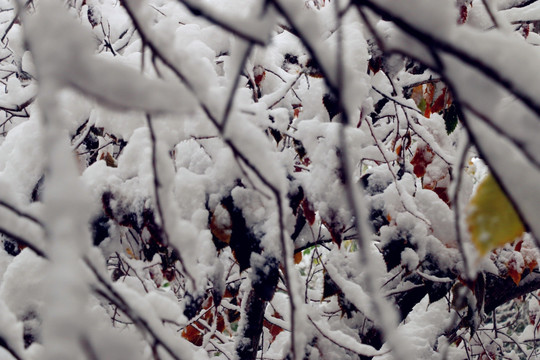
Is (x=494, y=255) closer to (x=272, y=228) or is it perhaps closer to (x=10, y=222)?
(x=272, y=228)

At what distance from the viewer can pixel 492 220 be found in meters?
0.33

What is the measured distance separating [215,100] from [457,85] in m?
0.21

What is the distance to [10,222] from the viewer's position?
478mm

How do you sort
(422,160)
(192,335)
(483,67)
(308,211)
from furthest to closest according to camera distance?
(192,335) < (422,160) < (308,211) < (483,67)

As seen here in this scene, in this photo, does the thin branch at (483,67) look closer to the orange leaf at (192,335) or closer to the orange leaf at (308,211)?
the orange leaf at (308,211)

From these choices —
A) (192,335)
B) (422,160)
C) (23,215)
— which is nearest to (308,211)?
(422,160)

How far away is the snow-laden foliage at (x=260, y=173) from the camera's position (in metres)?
0.26

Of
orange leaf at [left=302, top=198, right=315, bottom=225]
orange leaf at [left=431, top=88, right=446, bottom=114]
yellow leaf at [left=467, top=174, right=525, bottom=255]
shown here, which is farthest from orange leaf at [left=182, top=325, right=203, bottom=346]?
yellow leaf at [left=467, top=174, right=525, bottom=255]

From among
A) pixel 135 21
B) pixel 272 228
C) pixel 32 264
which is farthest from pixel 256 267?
pixel 135 21

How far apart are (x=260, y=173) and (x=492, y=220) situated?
0.18 meters

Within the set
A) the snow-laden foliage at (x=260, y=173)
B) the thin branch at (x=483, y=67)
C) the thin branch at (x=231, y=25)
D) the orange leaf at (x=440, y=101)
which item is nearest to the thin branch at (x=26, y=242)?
the snow-laden foliage at (x=260, y=173)

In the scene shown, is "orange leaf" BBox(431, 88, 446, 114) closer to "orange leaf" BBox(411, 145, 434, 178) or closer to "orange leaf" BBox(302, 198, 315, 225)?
"orange leaf" BBox(411, 145, 434, 178)

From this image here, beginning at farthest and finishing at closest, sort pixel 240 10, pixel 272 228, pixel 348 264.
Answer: pixel 348 264 → pixel 240 10 → pixel 272 228

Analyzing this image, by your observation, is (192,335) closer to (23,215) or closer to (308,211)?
(308,211)
